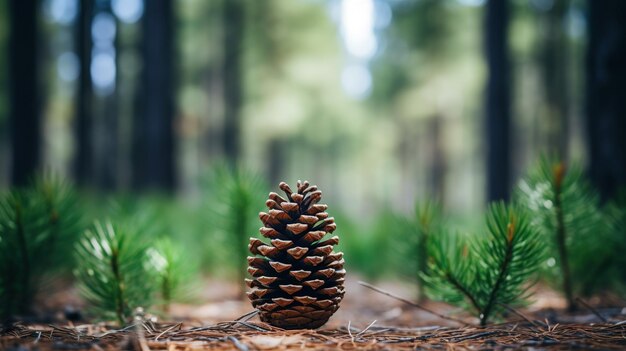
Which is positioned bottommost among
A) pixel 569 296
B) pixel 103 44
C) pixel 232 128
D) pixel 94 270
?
pixel 569 296

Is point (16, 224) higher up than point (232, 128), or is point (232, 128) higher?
point (232, 128)

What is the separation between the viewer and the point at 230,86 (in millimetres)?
13742

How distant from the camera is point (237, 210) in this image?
246 cm

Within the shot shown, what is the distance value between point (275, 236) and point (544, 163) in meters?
1.23

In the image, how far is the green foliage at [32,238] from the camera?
1.93 meters

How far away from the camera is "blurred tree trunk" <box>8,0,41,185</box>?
5.63m

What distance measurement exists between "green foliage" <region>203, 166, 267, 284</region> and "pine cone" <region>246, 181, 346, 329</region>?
86 cm

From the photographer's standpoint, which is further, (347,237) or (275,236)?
(347,237)

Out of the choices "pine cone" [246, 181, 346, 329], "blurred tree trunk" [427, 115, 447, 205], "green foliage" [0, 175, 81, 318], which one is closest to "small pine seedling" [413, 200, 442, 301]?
"pine cone" [246, 181, 346, 329]

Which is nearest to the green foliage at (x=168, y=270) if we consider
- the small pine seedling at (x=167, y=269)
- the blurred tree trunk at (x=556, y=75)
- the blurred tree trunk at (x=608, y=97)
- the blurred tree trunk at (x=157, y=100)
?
the small pine seedling at (x=167, y=269)

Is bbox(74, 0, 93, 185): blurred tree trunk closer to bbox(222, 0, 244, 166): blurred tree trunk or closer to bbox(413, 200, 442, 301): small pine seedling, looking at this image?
bbox(222, 0, 244, 166): blurred tree trunk

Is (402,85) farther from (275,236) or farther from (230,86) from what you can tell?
(275,236)

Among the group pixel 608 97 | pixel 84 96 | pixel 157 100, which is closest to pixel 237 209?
pixel 608 97

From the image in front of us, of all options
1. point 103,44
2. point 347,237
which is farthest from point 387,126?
point 347,237
